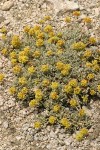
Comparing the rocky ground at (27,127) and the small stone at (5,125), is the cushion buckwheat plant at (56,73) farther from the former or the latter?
the small stone at (5,125)

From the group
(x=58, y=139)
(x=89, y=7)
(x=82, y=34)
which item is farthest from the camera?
(x=89, y=7)

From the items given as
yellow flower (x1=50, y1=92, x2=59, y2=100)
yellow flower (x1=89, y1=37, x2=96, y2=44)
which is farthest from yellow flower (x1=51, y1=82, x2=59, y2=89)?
yellow flower (x1=89, y1=37, x2=96, y2=44)

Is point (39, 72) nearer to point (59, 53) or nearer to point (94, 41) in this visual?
point (59, 53)

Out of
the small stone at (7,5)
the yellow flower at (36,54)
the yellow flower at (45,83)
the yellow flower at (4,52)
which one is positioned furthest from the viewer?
the small stone at (7,5)

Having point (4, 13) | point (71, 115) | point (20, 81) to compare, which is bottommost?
point (71, 115)

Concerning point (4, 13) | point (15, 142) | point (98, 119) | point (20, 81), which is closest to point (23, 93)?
point (20, 81)

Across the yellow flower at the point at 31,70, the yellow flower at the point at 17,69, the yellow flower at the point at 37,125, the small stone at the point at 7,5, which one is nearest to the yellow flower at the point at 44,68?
the yellow flower at the point at 31,70
